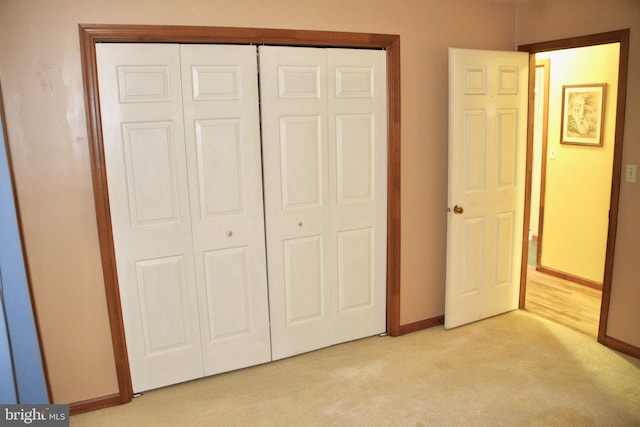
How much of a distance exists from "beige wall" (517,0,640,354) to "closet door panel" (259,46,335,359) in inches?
67.0

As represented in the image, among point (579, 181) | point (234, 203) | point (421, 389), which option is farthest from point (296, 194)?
point (579, 181)

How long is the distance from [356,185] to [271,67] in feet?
3.04

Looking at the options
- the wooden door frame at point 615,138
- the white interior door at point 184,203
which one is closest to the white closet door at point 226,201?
the white interior door at point 184,203

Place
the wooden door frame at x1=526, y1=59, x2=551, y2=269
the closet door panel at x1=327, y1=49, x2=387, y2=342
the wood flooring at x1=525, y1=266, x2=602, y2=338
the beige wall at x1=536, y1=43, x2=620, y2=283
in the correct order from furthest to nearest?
the wooden door frame at x1=526, y1=59, x2=551, y2=269
the beige wall at x1=536, y1=43, x2=620, y2=283
the wood flooring at x1=525, y1=266, x2=602, y2=338
the closet door panel at x1=327, y1=49, x2=387, y2=342

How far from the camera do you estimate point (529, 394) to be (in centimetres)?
274

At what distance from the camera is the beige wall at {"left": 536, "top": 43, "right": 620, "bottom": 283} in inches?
162

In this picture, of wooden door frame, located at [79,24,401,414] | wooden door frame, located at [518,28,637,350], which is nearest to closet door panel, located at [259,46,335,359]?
wooden door frame, located at [79,24,401,414]

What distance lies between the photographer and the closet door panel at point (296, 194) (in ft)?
9.55

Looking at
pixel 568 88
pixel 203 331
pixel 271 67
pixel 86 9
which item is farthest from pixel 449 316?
pixel 86 9

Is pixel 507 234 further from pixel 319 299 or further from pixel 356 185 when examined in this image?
pixel 319 299

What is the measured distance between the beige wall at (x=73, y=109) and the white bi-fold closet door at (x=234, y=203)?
15 cm

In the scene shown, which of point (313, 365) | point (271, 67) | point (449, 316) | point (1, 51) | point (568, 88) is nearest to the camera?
point (1, 51)

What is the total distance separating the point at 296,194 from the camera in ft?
10.1

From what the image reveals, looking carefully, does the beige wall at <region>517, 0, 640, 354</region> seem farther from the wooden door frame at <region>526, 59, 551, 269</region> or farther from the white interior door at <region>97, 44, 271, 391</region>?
the white interior door at <region>97, 44, 271, 391</region>
